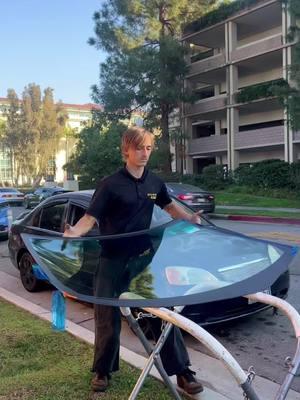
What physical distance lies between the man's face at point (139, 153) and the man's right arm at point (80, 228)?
468 millimetres

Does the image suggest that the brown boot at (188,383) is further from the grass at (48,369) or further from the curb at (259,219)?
the curb at (259,219)

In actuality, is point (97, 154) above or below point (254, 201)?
above

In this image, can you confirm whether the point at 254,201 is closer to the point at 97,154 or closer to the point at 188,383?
the point at 97,154

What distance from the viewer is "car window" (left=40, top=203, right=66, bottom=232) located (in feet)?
22.0

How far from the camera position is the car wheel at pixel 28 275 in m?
7.12

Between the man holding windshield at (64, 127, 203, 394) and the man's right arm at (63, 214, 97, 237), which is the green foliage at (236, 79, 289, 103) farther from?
the man's right arm at (63, 214, 97, 237)

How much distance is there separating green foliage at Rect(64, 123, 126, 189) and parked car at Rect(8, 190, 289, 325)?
25.7 meters

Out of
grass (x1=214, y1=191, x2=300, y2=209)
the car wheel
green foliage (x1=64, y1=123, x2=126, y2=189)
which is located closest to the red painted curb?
grass (x1=214, y1=191, x2=300, y2=209)

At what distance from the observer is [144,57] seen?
35.9 metres

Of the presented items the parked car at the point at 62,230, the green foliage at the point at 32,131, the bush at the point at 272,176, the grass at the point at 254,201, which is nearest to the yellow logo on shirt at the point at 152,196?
the parked car at the point at 62,230

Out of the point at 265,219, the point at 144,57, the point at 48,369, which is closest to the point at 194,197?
the point at 265,219

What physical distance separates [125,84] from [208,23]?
8244 millimetres

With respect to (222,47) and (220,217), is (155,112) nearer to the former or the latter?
(222,47)

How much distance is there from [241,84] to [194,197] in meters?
23.5
